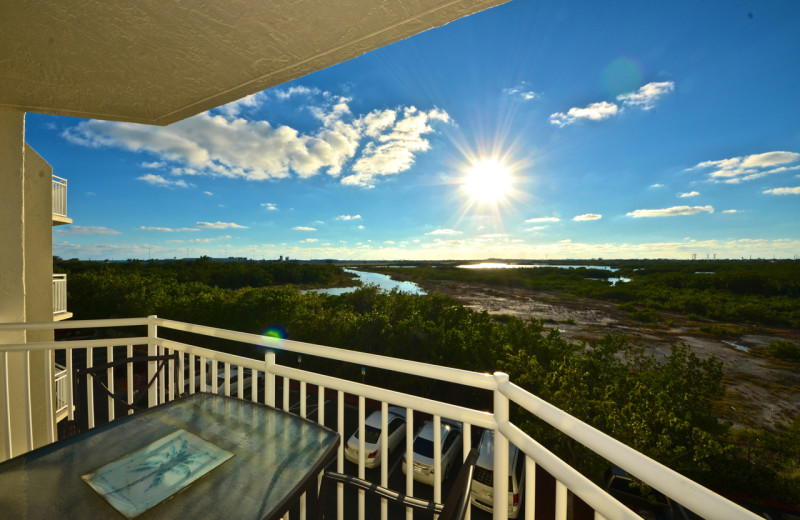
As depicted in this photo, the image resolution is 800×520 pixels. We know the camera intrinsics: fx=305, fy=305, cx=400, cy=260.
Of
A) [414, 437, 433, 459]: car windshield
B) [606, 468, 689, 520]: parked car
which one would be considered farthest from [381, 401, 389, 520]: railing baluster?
[606, 468, 689, 520]: parked car

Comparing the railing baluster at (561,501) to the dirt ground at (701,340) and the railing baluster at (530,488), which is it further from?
the dirt ground at (701,340)

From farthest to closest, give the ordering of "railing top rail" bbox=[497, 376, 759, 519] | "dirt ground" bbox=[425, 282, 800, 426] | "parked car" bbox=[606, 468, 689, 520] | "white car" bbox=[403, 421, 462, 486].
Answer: "dirt ground" bbox=[425, 282, 800, 426] < "white car" bbox=[403, 421, 462, 486] < "parked car" bbox=[606, 468, 689, 520] < "railing top rail" bbox=[497, 376, 759, 519]

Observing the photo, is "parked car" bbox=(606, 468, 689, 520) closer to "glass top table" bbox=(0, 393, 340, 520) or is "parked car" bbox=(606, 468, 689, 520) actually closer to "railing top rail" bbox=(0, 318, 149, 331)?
"glass top table" bbox=(0, 393, 340, 520)

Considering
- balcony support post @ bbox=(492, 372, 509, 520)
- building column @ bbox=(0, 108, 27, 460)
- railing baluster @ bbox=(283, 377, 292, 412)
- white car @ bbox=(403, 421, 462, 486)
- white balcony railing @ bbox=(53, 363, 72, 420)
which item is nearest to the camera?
balcony support post @ bbox=(492, 372, 509, 520)

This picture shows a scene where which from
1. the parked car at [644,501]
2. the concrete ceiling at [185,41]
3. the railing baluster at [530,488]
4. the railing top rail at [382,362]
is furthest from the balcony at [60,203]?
the parked car at [644,501]

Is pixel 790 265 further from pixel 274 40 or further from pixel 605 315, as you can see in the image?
pixel 274 40

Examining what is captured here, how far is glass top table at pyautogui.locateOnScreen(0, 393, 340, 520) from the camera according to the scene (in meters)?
0.97

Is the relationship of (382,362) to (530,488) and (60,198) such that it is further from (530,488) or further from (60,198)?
(60,198)

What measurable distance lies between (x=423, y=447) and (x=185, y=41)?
887 centimetres

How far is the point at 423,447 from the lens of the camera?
789 cm

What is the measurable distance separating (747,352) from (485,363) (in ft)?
133

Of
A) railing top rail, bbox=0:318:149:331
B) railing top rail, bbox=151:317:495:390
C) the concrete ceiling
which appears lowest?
railing top rail, bbox=151:317:495:390

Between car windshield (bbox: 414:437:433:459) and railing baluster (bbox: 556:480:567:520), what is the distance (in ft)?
25.8

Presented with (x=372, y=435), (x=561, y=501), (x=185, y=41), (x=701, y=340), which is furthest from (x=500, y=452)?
(x=701, y=340)
